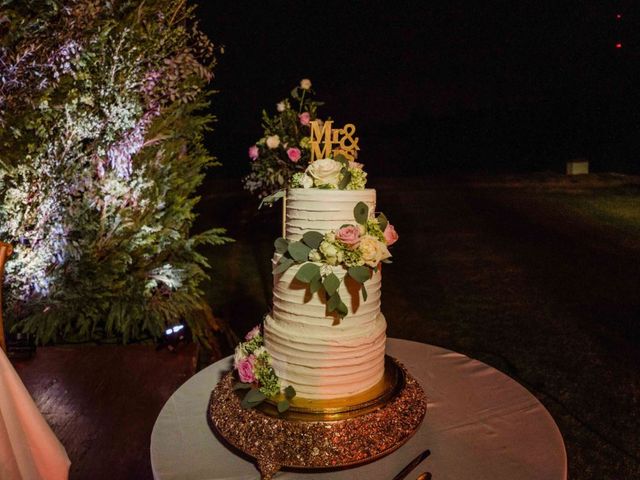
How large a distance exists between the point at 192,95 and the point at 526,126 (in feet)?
76.0

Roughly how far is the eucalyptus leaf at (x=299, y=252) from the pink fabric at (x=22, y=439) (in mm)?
1298

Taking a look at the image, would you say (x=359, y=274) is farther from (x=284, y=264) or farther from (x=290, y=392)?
(x=290, y=392)

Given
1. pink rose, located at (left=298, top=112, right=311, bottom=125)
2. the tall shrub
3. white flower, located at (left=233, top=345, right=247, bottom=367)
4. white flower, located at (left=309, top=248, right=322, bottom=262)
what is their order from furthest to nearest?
pink rose, located at (left=298, top=112, right=311, bottom=125)
the tall shrub
white flower, located at (left=233, top=345, right=247, bottom=367)
white flower, located at (left=309, top=248, right=322, bottom=262)

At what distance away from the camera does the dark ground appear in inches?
135

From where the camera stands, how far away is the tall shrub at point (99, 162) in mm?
4207

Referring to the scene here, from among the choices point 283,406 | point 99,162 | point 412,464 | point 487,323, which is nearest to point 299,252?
point 283,406

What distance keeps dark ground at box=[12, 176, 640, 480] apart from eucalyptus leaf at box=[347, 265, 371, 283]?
209 cm

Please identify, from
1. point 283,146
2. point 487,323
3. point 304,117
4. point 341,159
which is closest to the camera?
point 341,159

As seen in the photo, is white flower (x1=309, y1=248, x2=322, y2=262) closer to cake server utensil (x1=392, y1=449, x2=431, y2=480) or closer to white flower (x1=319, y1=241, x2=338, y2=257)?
white flower (x1=319, y1=241, x2=338, y2=257)

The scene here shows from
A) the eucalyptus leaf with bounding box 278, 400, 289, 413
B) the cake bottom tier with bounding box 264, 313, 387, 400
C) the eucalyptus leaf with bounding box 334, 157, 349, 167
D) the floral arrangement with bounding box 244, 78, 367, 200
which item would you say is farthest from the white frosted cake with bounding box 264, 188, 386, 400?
the floral arrangement with bounding box 244, 78, 367, 200

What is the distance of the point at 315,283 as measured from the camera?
6.12ft

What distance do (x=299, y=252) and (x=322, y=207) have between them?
0.70ft

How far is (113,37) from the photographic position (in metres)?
4.64

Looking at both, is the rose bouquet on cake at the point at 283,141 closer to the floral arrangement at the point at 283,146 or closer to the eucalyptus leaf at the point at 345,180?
the floral arrangement at the point at 283,146
